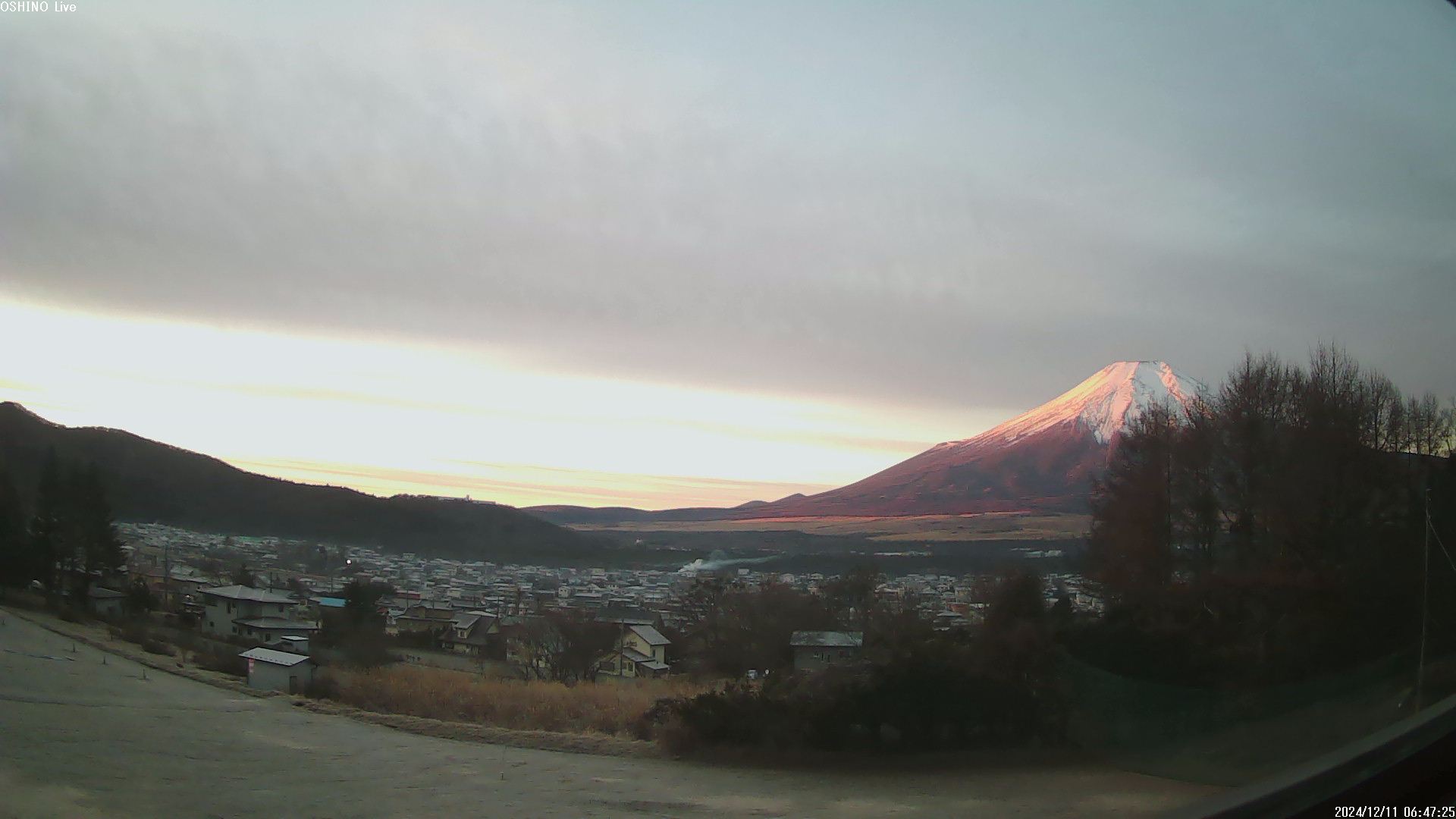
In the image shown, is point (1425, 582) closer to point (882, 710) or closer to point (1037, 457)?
point (882, 710)

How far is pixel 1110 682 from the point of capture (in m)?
8.57

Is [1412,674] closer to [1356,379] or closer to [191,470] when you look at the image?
[1356,379]

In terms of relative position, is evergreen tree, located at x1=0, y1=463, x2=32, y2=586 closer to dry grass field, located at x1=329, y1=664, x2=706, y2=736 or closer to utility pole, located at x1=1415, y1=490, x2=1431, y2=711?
dry grass field, located at x1=329, y1=664, x2=706, y2=736

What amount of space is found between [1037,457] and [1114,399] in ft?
12.8

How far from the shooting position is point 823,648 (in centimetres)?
909

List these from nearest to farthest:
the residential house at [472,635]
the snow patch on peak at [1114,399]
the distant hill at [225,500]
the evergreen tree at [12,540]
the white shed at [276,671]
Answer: the evergreen tree at [12,540] → the distant hill at [225,500] → the white shed at [276,671] → the residential house at [472,635] → the snow patch on peak at [1114,399]

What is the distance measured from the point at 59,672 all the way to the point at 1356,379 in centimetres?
1265

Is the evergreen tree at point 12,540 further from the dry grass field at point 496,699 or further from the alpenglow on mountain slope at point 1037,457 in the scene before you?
A: the alpenglow on mountain slope at point 1037,457

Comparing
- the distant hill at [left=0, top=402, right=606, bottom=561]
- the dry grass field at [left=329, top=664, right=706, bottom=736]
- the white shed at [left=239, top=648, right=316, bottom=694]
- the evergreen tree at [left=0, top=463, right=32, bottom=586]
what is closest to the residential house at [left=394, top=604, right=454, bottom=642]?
the dry grass field at [left=329, top=664, right=706, bottom=736]

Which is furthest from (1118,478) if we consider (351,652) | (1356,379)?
(351,652)

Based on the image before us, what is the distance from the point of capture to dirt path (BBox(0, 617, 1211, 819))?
11.1 ft

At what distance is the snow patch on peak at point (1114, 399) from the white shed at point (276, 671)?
10658mm

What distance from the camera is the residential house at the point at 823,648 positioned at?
853cm

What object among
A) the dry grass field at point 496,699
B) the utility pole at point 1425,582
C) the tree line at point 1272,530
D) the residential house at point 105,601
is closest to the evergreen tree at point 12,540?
the residential house at point 105,601
